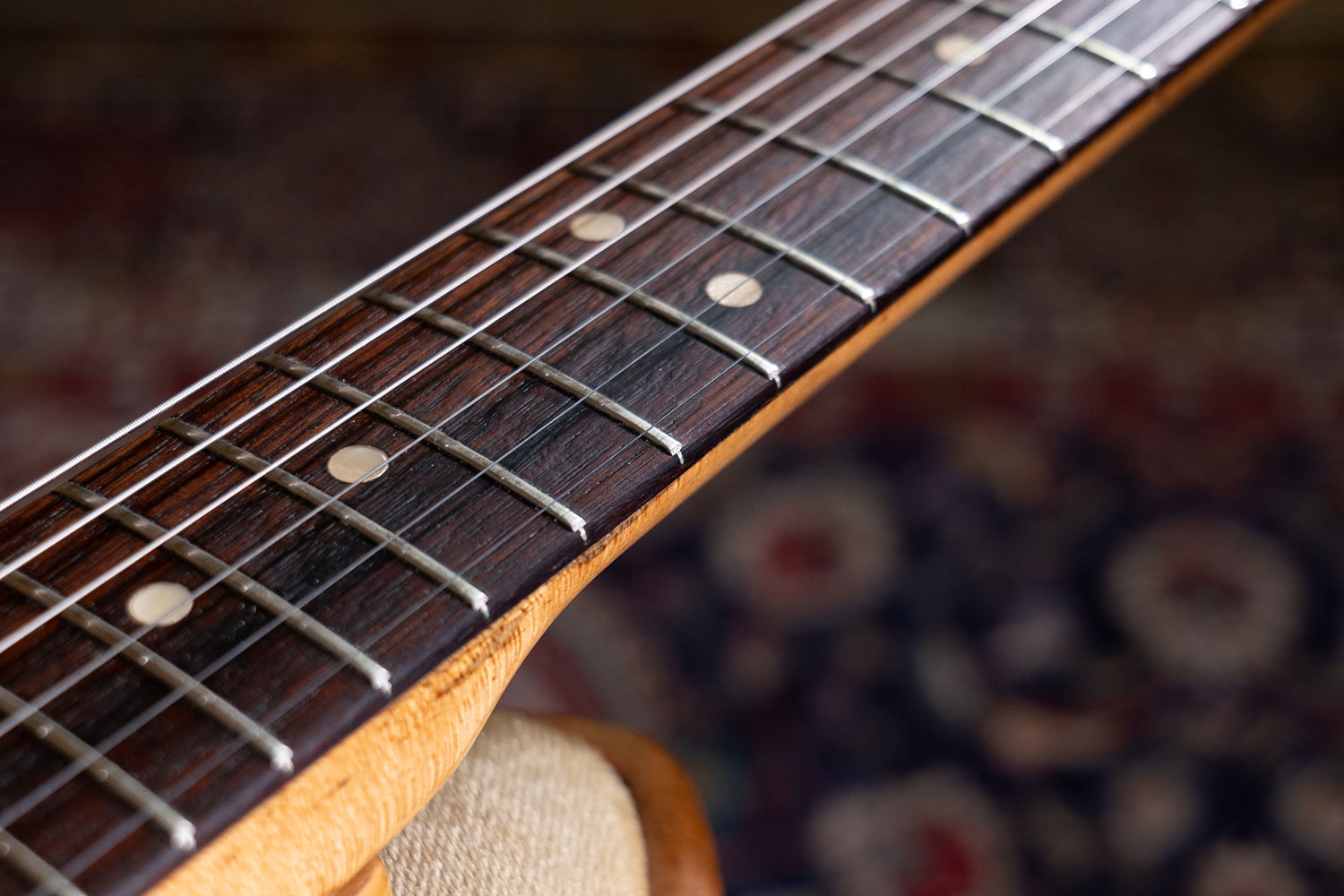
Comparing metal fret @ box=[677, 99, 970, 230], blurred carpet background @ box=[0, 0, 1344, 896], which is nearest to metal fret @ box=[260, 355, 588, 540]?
metal fret @ box=[677, 99, 970, 230]

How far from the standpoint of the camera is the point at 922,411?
119cm

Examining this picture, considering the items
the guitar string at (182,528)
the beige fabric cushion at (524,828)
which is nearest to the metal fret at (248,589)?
the guitar string at (182,528)

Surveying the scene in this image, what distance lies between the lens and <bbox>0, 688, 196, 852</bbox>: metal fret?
1.11ft

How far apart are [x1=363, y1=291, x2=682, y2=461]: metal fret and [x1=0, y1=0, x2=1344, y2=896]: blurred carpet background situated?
22.7 inches

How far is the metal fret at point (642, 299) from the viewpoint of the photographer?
0.49 m

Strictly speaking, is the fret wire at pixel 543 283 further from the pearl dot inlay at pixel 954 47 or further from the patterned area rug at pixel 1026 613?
the patterned area rug at pixel 1026 613

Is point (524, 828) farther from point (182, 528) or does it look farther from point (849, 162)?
point (849, 162)

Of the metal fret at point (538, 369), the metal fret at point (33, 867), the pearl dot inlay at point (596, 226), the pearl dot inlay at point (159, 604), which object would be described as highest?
the pearl dot inlay at point (596, 226)

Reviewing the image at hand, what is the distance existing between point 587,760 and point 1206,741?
70 centimetres

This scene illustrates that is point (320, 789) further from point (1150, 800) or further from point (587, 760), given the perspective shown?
point (1150, 800)

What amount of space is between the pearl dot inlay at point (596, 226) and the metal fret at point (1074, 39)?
0.98 feet

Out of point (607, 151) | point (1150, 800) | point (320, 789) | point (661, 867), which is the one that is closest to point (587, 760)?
point (661, 867)

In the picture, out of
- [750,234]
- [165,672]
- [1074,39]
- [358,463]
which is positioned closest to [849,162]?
[750,234]

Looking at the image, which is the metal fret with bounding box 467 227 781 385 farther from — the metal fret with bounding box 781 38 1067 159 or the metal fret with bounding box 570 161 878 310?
the metal fret with bounding box 781 38 1067 159
